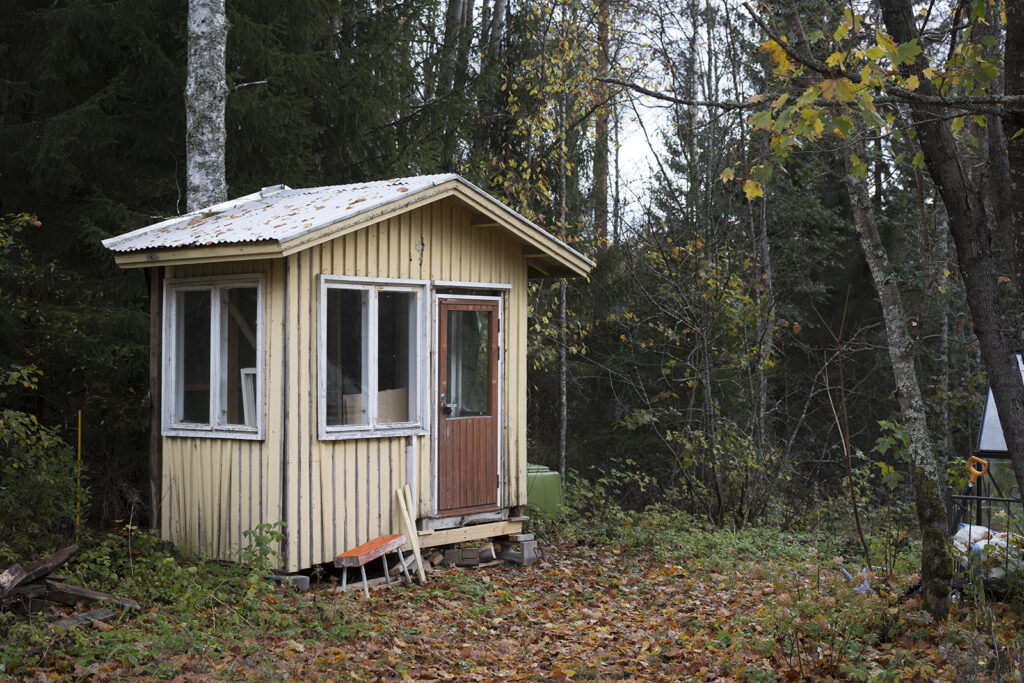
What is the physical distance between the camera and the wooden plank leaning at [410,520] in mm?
9367

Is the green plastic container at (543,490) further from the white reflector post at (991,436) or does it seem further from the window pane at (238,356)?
the white reflector post at (991,436)

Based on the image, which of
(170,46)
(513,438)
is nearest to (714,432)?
(513,438)

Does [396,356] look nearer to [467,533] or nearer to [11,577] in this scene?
[467,533]

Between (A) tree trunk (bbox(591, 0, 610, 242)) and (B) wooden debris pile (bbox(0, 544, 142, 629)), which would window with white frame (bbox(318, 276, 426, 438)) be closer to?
(B) wooden debris pile (bbox(0, 544, 142, 629))

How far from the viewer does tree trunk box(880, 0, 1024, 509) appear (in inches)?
212

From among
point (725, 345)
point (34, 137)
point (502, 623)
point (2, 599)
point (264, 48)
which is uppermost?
point (264, 48)

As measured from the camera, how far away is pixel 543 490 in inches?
472

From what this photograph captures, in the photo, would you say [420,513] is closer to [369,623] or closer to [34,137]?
[369,623]

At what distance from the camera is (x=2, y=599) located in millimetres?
7055

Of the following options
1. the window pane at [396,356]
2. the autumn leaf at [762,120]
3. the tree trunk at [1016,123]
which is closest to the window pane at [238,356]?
the window pane at [396,356]

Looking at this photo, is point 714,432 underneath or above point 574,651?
above

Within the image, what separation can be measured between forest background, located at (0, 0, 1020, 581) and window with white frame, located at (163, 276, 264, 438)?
120 centimetres

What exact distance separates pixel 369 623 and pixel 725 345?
978cm

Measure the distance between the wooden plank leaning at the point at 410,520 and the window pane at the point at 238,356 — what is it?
1.61 meters
